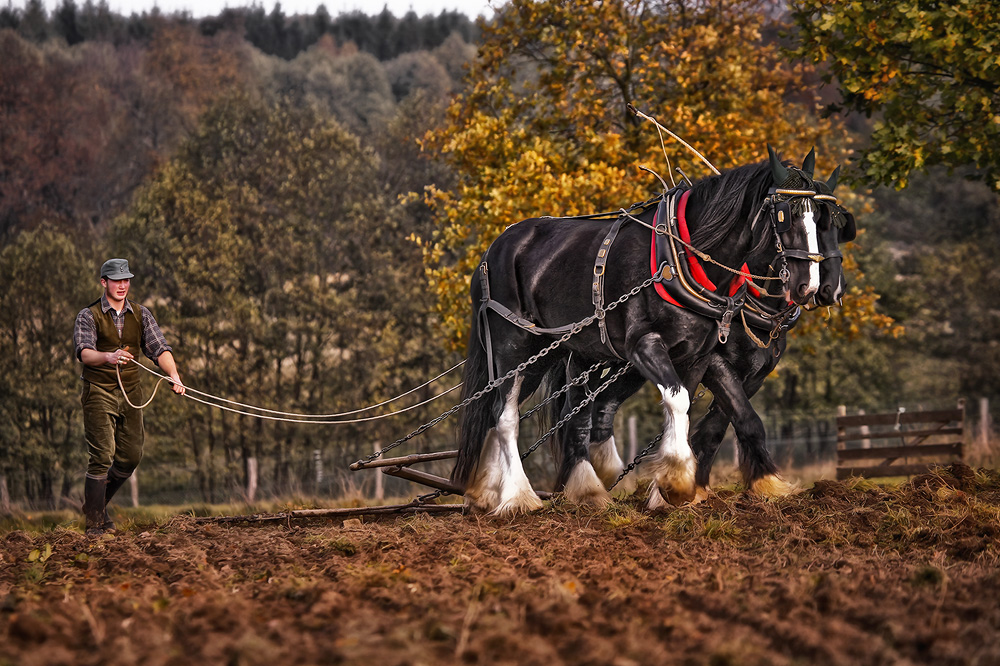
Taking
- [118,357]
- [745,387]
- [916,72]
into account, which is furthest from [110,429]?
[916,72]

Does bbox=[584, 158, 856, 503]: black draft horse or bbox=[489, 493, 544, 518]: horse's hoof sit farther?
bbox=[489, 493, 544, 518]: horse's hoof

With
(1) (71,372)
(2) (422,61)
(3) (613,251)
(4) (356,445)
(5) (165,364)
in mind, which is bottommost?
(4) (356,445)

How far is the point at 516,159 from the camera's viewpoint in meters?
14.0

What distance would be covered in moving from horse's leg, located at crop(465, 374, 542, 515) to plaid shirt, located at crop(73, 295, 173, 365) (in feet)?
8.06

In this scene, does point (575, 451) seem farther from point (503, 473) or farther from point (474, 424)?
point (474, 424)

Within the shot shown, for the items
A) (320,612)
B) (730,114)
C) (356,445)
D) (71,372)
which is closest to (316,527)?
(320,612)

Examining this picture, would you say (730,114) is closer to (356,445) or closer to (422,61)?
(356,445)

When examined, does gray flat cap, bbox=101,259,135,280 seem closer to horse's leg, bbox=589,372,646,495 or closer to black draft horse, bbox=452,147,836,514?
black draft horse, bbox=452,147,836,514

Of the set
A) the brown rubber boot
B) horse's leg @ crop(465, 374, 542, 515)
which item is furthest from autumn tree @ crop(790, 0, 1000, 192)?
the brown rubber boot

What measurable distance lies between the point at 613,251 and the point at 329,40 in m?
67.6

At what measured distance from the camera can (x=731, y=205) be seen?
6.49 meters

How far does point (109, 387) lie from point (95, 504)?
0.81 meters

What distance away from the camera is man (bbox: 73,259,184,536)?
6.84 meters

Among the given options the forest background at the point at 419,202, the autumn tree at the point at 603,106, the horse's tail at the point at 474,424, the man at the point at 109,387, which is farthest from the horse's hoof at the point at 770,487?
the autumn tree at the point at 603,106
